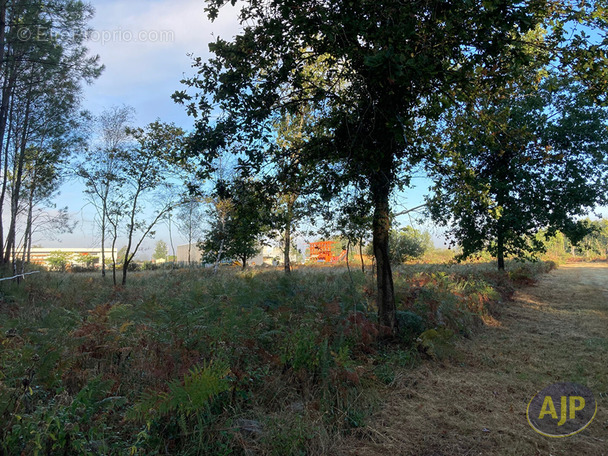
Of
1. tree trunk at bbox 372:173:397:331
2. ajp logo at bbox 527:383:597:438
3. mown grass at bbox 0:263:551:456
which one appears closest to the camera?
mown grass at bbox 0:263:551:456

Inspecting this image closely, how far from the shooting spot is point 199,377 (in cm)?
303

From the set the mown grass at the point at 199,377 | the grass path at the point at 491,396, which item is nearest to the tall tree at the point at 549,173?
the grass path at the point at 491,396

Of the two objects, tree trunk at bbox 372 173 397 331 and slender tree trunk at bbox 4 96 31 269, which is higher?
slender tree trunk at bbox 4 96 31 269

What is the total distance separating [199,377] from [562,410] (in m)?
4.26

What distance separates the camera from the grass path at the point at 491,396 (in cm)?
340

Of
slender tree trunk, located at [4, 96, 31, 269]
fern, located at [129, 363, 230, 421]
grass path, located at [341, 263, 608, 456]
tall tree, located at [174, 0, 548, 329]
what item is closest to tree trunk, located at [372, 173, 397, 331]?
tall tree, located at [174, 0, 548, 329]

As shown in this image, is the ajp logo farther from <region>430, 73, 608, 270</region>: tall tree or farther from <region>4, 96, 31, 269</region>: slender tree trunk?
<region>4, 96, 31, 269</region>: slender tree trunk

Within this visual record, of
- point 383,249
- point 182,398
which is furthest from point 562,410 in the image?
point 182,398

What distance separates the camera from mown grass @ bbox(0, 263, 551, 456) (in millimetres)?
2680

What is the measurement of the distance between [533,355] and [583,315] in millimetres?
5859

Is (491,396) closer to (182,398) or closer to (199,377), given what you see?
(199,377)

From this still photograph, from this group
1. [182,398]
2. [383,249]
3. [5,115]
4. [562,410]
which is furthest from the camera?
[5,115]

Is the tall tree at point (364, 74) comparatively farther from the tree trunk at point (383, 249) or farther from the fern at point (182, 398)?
the fern at point (182, 398)

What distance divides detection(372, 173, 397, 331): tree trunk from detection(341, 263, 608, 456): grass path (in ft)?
3.57
